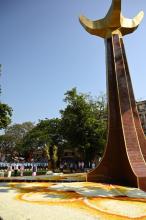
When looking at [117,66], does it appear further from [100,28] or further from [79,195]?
[79,195]

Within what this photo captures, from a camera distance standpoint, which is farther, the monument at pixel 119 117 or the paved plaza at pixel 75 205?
the monument at pixel 119 117

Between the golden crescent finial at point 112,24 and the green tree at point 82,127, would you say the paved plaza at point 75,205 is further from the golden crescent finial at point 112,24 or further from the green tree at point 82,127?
the green tree at point 82,127

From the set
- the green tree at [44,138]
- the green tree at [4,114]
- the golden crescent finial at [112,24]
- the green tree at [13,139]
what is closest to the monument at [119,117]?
the golden crescent finial at [112,24]

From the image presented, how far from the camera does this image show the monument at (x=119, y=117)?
45.5 feet

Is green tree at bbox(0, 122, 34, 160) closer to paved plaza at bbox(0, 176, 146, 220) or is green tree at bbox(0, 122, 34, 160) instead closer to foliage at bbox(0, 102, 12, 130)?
foliage at bbox(0, 102, 12, 130)

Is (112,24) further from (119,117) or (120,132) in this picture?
(120,132)

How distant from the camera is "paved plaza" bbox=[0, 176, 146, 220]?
7210mm

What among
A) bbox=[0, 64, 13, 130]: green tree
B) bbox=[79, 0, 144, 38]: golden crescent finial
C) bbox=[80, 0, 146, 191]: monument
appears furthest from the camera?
bbox=[0, 64, 13, 130]: green tree

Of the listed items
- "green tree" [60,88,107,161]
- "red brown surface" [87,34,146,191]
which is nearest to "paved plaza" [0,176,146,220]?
"red brown surface" [87,34,146,191]

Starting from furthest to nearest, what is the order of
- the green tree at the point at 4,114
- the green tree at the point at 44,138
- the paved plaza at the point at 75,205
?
the green tree at the point at 44,138, the green tree at the point at 4,114, the paved plaza at the point at 75,205

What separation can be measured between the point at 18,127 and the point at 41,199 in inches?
2022

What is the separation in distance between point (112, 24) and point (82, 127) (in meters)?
14.1

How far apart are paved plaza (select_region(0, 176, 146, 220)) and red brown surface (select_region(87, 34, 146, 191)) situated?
2.62 metres

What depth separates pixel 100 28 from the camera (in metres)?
17.5
